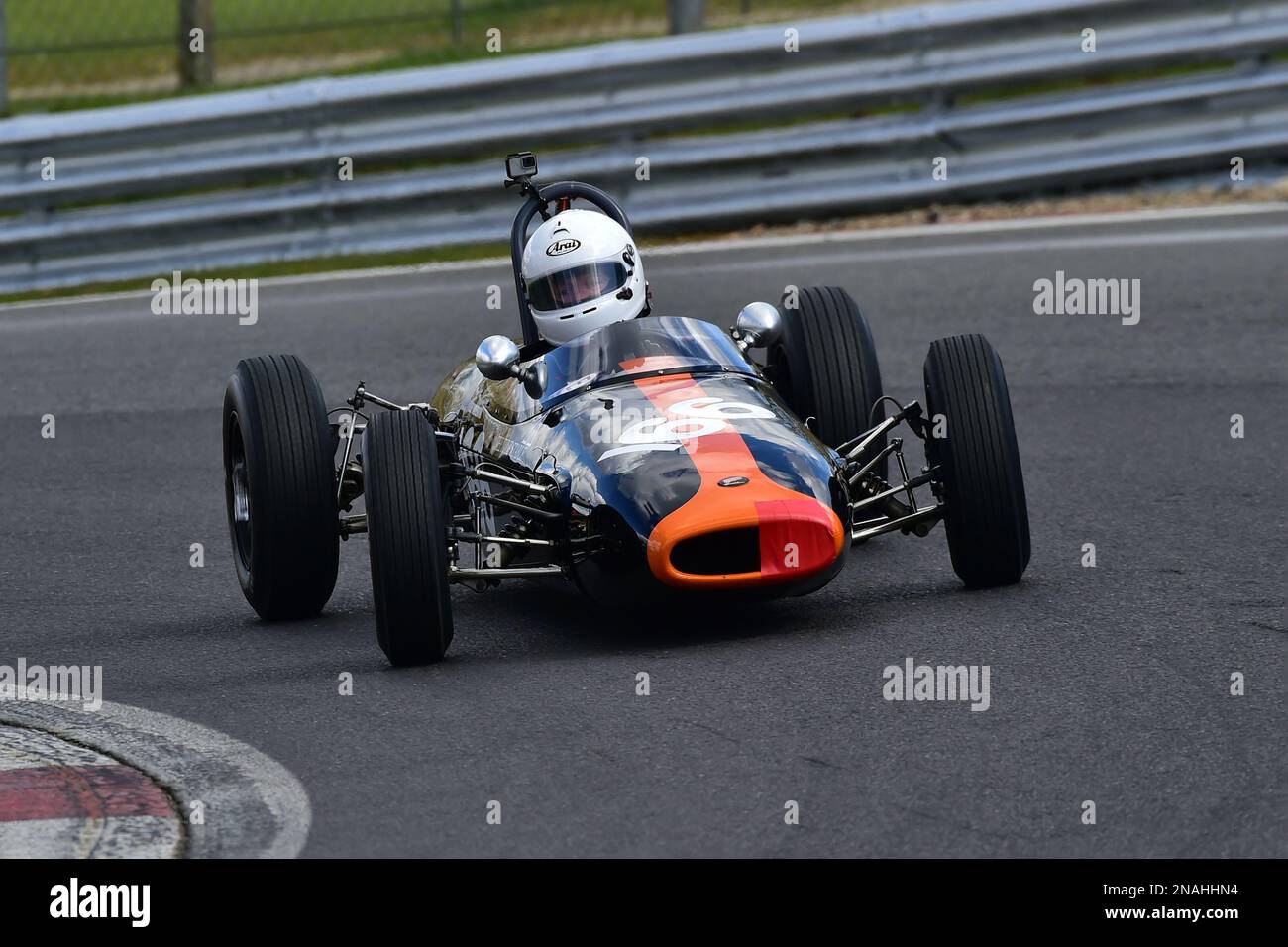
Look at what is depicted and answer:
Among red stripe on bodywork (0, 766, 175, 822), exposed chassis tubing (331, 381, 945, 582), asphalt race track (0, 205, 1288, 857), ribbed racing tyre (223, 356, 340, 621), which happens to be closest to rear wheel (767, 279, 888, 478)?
exposed chassis tubing (331, 381, 945, 582)

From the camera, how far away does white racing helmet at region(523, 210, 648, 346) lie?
26.4 ft

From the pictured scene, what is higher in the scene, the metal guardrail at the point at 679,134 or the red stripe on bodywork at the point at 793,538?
the metal guardrail at the point at 679,134

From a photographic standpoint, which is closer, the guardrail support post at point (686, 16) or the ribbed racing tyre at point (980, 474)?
the ribbed racing tyre at point (980, 474)

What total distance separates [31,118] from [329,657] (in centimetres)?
814

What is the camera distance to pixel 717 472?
661 cm

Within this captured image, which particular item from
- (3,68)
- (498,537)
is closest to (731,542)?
(498,537)

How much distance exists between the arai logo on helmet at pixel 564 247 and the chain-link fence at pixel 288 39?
26.1ft

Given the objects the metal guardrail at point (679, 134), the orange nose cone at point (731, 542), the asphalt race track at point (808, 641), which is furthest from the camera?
the metal guardrail at point (679, 134)

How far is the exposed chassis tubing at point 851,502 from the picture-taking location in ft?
22.8

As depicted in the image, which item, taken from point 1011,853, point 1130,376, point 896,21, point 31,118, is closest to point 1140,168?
Answer: point 896,21

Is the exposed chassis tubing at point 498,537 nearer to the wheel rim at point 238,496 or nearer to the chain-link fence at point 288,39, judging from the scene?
the wheel rim at point 238,496

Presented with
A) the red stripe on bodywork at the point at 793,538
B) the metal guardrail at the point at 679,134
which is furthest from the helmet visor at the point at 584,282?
the metal guardrail at the point at 679,134

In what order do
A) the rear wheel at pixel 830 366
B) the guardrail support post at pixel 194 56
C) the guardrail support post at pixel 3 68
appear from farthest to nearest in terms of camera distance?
the guardrail support post at pixel 194 56 < the guardrail support post at pixel 3 68 < the rear wheel at pixel 830 366
